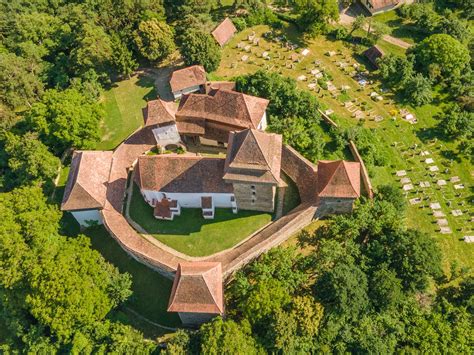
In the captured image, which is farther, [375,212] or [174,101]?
[174,101]

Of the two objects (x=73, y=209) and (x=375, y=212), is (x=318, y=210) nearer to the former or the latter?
(x=375, y=212)

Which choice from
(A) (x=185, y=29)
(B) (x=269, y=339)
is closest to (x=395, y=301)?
(B) (x=269, y=339)

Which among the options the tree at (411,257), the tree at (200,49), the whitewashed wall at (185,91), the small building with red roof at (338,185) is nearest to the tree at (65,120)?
the whitewashed wall at (185,91)

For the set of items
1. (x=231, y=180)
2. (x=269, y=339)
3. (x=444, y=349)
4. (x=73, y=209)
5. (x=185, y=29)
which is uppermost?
(x=185, y=29)

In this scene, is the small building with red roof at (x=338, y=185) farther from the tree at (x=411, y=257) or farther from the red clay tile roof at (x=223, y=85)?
the red clay tile roof at (x=223, y=85)

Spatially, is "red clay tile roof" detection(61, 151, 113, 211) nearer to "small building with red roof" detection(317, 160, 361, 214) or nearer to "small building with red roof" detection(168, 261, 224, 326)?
"small building with red roof" detection(168, 261, 224, 326)

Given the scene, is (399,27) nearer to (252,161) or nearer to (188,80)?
(188,80)
